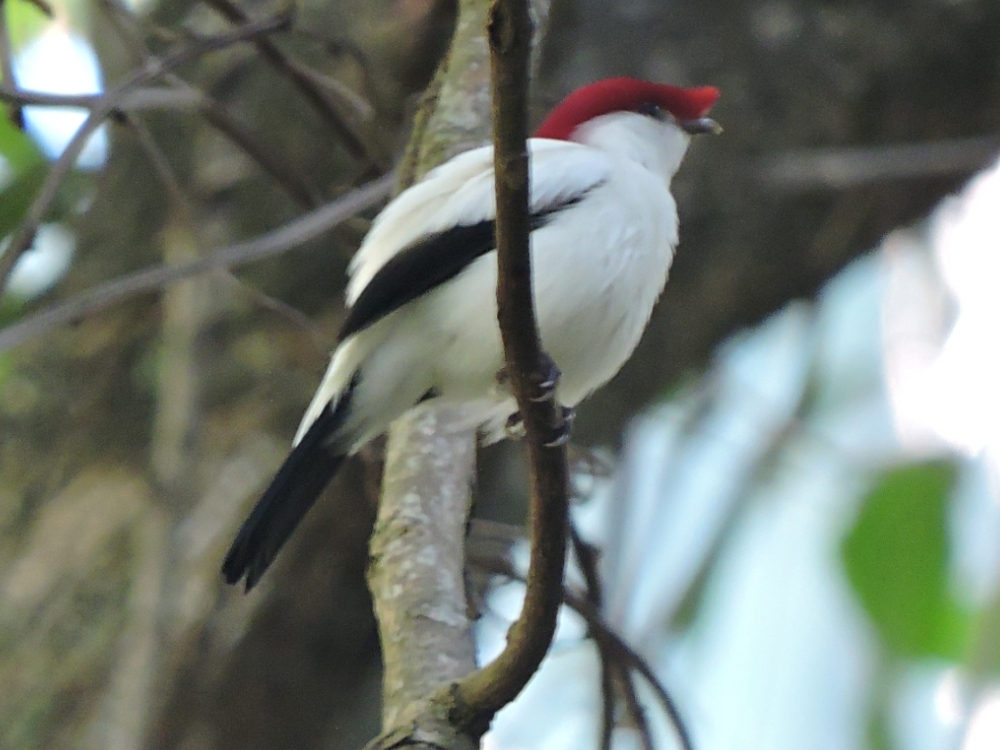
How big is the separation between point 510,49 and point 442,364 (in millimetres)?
865

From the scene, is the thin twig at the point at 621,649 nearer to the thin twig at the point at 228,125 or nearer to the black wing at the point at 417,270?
the black wing at the point at 417,270

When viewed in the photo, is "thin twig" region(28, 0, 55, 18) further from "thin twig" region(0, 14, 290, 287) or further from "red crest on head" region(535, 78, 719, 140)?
"red crest on head" region(535, 78, 719, 140)

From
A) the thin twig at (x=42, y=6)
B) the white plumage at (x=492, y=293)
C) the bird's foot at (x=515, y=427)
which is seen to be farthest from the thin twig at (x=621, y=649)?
the thin twig at (x=42, y=6)

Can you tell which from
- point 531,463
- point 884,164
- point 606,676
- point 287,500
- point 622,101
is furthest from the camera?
point 622,101

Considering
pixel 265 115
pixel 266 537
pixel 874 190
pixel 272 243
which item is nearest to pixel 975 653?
pixel 266 537

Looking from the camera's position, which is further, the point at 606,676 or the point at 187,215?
the point at 187,215

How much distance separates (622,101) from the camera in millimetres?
2258

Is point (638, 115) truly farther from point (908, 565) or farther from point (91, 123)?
point (908, 565)

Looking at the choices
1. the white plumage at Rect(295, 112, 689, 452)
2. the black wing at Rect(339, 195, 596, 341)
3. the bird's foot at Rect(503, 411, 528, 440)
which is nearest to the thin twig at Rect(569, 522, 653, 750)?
the bird's foot at Rect(503, 411, 528, 440)

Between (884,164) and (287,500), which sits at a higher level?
(884,164)

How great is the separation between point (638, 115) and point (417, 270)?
2.38ft

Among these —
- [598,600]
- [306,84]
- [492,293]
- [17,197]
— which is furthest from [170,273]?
[598,600]

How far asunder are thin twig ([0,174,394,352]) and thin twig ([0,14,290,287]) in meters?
0.09

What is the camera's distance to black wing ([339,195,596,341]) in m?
1.71
